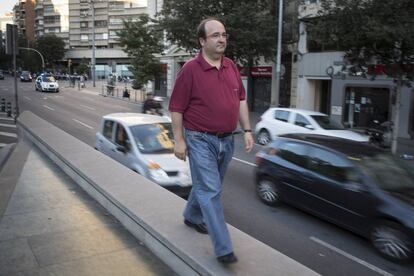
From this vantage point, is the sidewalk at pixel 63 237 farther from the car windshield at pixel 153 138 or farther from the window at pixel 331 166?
the window at pixel 331 166

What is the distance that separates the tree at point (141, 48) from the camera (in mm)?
37812

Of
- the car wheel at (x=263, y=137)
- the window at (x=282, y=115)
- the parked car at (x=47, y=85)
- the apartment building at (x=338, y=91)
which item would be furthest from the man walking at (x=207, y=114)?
the parked car at (x=47, y=85)

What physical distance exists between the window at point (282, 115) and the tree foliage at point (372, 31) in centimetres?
267

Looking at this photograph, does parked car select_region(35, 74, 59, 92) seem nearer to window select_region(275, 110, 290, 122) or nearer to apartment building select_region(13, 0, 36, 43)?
window select_region(275, 110, 290, 122)

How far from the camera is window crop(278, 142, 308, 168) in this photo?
7430 millimetres

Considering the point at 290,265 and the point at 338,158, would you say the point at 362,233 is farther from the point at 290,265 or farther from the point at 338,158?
the point at 290,265

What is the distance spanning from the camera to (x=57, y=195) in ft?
18.5

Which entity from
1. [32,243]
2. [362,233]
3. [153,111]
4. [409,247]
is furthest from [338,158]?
[153,111]

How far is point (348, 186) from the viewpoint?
252 inches

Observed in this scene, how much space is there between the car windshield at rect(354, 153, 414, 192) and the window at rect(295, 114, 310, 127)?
759 cm

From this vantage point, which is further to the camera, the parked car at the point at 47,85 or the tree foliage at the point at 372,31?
the parked car at the point at 47,85

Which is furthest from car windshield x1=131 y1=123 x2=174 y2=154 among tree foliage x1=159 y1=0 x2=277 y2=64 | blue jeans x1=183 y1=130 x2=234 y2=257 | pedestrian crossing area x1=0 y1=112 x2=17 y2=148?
tree foliage x1=159 y1=0 x2=277 y2=64

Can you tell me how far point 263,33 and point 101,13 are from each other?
112 meters

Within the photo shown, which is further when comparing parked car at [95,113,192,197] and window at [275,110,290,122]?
window at [275,110,290,122]
